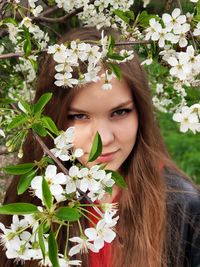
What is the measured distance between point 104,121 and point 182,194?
442 millimetres

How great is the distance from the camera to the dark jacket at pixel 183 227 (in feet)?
5.65

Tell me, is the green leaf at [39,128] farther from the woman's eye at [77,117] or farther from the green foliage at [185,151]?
the green foliage at [185,151]

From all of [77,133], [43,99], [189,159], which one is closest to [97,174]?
[43,99]

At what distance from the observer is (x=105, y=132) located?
1460mm

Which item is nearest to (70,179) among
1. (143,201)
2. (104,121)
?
(104,121)

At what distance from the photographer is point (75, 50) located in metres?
1.18

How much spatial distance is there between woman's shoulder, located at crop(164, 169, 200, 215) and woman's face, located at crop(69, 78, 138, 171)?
31 centimetres

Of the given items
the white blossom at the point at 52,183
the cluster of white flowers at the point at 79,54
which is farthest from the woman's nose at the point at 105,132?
the white blossom at the point at 52,183

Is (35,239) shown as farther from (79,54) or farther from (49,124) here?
(79,54)

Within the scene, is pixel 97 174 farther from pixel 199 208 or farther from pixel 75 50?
pixel 199 208

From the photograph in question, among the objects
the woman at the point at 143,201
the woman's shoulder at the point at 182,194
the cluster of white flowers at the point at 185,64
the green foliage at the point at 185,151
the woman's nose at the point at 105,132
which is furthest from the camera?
the green foliage at the point at 185,151

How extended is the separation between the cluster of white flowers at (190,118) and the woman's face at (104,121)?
29 centimetres

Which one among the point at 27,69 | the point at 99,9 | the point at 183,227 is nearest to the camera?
the point at 183,227

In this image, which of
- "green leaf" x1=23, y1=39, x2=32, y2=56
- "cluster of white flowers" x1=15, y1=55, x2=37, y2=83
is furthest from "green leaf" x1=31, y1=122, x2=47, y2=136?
"cluster of white flowers" x1=15, y1=55, x2=37, y2=83
